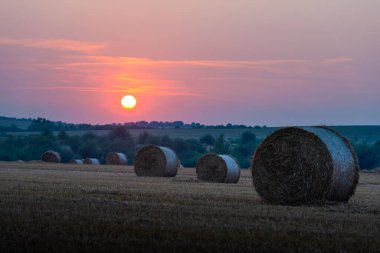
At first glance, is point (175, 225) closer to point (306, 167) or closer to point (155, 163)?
point (306, 167)

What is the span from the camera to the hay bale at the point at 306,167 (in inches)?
680

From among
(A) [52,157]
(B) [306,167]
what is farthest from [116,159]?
(B) [306,167]

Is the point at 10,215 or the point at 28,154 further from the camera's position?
the point at 28,154

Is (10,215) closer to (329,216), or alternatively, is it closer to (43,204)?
(43,204)

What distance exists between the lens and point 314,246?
972 cm

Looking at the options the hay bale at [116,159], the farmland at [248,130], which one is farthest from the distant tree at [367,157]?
the farmland at [248,130]

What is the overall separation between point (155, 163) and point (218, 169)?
162 inches

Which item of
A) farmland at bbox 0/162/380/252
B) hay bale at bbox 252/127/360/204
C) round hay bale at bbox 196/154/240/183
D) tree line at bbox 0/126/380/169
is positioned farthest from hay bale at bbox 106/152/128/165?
farmland at bbox 0/162/380/252

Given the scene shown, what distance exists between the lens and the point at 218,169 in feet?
99.0

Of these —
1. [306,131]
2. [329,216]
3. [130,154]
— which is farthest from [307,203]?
[130,154]

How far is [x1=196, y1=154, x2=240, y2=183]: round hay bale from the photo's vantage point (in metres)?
29.8

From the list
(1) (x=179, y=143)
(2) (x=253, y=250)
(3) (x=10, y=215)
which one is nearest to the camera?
(2) (x=253, y=250)

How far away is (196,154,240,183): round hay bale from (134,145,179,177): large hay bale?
8.02ft

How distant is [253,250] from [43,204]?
5.95 metres
